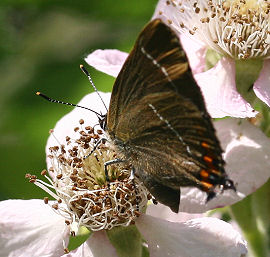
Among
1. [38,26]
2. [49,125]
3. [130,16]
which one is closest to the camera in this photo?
[49,125]

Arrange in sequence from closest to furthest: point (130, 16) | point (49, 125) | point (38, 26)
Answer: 1. point (49, 125)
2. point (130, 16)
3. point (38, 26)

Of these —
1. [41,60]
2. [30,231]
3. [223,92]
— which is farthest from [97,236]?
Result: [41,60]

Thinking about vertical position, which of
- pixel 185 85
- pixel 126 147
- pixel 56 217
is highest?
pixel 185 85

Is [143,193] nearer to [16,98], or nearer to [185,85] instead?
[185,85]

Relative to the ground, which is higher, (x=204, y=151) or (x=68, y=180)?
(x=204, y=151)

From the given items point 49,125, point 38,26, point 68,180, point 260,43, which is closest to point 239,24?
point 260,43

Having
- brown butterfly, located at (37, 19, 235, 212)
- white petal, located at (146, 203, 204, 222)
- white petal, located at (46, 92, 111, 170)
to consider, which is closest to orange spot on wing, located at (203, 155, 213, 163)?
brown butterfly, located at (37, 19, 235, 212)

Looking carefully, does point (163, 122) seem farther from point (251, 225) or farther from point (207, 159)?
point (251, 225)

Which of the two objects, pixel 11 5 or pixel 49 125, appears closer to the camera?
pixel 49 125
